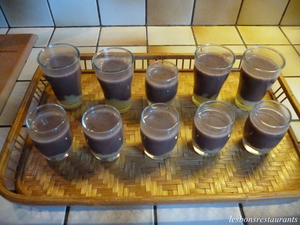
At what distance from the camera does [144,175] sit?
61 cm

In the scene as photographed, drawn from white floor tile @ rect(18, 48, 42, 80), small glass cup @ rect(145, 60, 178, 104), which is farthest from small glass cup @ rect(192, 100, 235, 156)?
white floor tile @ rect(18, 48, 42, 80)

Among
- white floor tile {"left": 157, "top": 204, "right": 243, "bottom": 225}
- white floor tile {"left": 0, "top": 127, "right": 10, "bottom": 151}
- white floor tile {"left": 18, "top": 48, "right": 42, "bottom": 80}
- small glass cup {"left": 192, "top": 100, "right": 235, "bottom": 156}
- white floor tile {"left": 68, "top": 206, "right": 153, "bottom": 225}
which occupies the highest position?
small glass cup {"left": 192, "top": 100, "right": 235, "bottom": 156}

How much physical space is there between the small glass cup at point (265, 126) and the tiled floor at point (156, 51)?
0.14 meters

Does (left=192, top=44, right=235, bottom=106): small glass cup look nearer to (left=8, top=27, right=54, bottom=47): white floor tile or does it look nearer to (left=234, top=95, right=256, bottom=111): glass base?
(left=234, top=95, right=256, bottom=111): glass base

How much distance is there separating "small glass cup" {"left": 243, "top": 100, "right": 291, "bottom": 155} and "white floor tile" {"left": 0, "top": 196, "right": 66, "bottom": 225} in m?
0.49

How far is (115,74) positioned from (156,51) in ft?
1.60

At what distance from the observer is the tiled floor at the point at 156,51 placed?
1.94 feet

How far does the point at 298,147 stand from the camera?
2.18ft

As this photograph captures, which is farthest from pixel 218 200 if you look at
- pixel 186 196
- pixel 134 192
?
pixel 134 192

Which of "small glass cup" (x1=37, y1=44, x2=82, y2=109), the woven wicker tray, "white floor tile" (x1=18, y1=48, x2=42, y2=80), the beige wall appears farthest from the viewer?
the beige wall

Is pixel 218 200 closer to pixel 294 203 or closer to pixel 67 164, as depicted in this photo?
pixel 294 203

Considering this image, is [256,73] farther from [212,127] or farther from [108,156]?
[108,156]

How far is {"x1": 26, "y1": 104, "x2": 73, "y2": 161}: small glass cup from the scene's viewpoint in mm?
579

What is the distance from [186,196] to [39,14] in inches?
42.3
